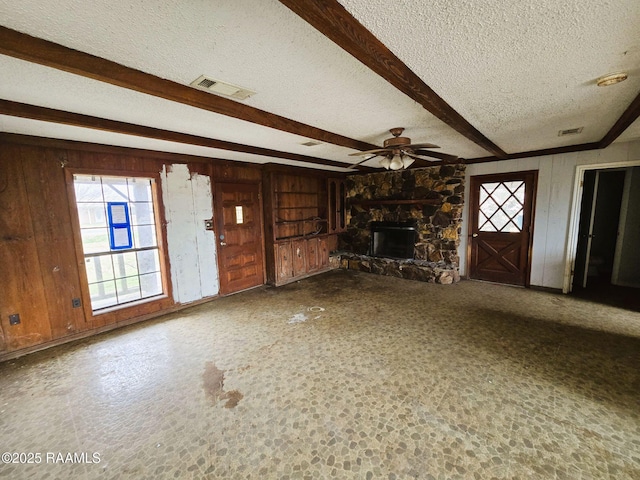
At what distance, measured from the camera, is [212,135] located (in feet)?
9.87

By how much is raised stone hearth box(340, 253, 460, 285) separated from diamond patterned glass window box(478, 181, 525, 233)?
3.43 ft

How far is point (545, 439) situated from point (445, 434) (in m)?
0.61

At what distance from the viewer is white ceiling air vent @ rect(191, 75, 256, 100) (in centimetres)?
173

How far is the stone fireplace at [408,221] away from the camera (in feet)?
16.4

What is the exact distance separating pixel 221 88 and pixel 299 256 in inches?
155

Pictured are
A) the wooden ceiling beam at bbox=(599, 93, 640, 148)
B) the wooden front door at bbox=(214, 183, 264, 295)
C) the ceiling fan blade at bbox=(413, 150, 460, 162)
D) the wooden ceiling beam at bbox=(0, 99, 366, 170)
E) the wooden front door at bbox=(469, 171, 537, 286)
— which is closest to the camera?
the wooden ceiling beam at bbox=(0, 99, 366, 170)

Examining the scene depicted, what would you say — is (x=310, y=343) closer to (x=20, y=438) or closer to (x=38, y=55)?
(x=20, y=438)

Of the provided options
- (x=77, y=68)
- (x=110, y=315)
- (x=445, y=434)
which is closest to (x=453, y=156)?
(x=445, y=434)

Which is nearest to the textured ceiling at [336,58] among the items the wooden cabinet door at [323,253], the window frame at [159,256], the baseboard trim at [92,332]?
the window frame at [159,256]

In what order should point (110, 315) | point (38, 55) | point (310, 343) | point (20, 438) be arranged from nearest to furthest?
point (38, 55), point (20, 438), point (310, 343), point (110, 315)

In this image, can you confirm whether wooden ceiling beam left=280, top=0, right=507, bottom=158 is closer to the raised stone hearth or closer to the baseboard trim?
the raised stone hearth

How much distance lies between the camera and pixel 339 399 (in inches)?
80.0

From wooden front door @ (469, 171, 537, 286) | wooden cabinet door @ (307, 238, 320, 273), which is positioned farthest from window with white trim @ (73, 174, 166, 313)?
wooden front door @ (469, 171, 537, 286)

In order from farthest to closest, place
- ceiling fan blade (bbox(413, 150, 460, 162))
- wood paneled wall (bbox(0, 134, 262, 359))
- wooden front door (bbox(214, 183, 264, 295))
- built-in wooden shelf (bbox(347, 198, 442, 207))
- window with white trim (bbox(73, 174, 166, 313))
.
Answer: built-in wooden shelf (bbox(347, 198, 442, 207)), wooden front door (bbox(214, 183, 264, 295)), ceiling fan blade (bbox(413, 150, 460, 162)), window with white trim (bbox(73, 174, 166, 313)), wood paneled wall (bbox(0, 134, 262, 359))
